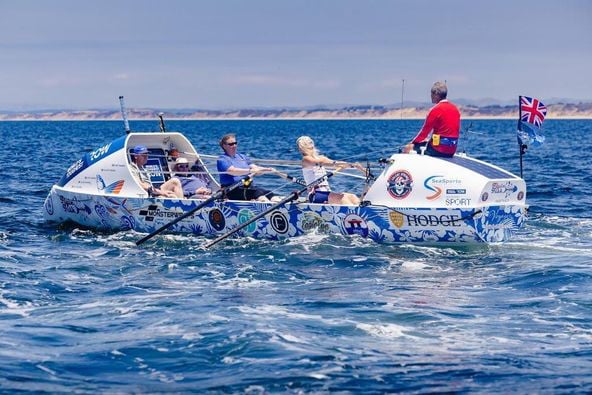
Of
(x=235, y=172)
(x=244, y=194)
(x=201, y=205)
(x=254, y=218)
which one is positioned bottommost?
(x=254, y=218)

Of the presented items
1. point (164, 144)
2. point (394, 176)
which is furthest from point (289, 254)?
point (164, 144)

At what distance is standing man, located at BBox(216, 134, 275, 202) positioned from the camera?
47.7 feet

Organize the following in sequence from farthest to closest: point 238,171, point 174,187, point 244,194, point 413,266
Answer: point 174,187 → point 244,194 → point 238,171 → point 413,266

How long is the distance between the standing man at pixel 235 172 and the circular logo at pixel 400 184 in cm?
218

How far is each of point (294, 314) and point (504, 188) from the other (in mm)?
4741

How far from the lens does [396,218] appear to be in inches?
519

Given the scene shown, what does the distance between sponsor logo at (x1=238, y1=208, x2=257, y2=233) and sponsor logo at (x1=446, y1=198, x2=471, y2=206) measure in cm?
295

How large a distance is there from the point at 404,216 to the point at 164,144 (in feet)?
19.3

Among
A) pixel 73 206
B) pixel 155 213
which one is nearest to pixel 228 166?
pixel 155 213

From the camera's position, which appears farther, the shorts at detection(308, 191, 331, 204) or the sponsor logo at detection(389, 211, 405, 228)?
the shorts at detection(308, 191, 331, 204)

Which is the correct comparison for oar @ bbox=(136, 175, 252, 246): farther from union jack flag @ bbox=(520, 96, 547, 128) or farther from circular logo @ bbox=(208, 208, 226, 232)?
union jack flag @ bbox=(520, 96, 547, 128)

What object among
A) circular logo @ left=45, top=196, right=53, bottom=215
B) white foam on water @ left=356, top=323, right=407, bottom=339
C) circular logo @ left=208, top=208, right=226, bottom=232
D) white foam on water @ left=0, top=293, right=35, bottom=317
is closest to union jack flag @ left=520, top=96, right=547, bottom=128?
circular logo @ left=208, top=208, right=226, bottom=232

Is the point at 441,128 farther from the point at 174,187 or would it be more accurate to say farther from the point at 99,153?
the point at 99,153

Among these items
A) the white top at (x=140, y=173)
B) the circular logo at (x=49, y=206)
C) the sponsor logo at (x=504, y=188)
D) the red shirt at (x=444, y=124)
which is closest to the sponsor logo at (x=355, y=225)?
the red shirt at (x=444, y=124)
